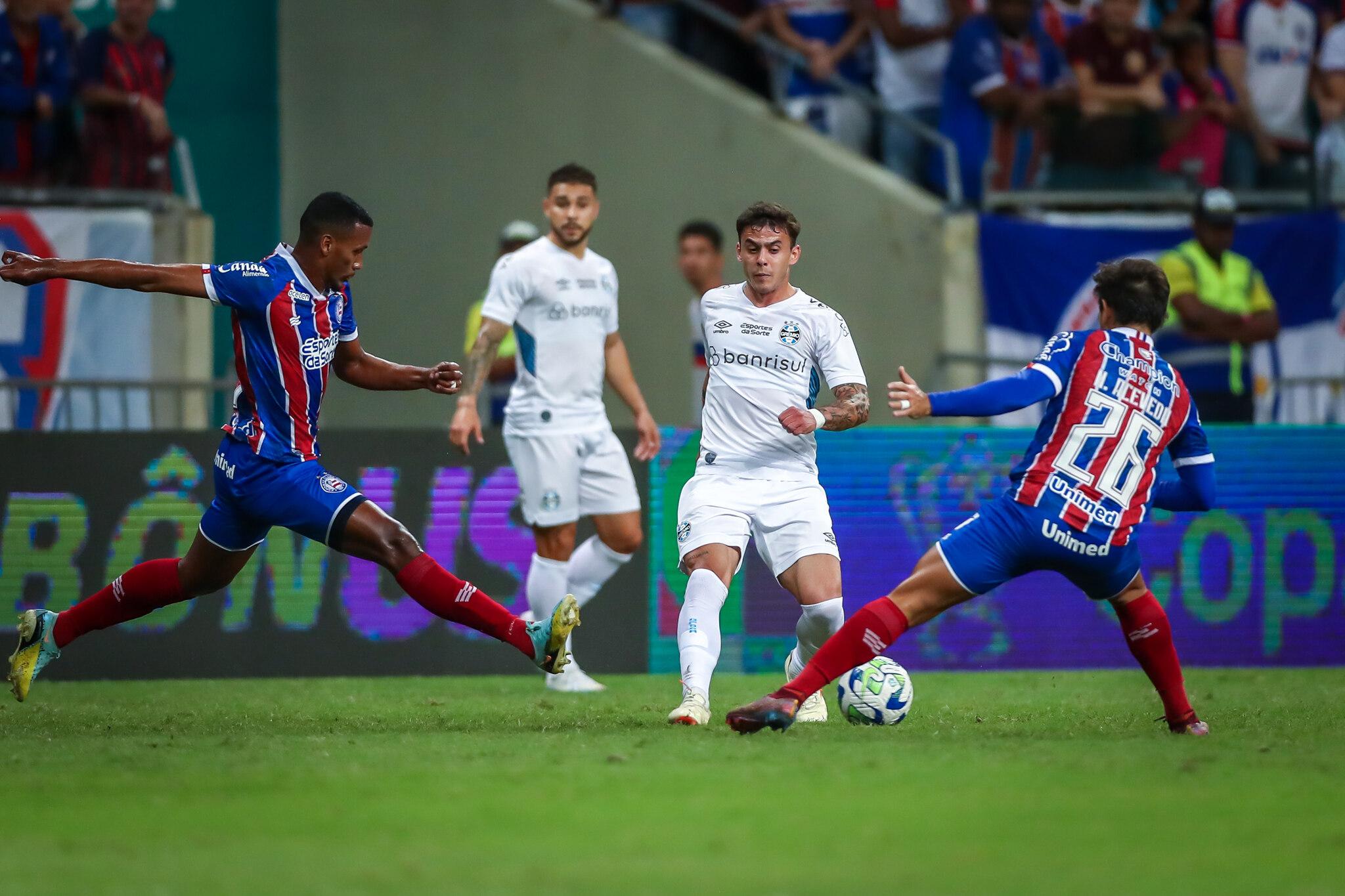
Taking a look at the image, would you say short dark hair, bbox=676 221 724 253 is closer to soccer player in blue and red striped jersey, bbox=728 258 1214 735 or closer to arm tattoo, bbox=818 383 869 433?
arm tattoo, bbox=818 383 869 433

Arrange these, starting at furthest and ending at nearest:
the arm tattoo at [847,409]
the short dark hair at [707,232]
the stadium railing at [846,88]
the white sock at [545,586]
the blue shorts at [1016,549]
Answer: the stadium railing at [846,88], the short dark hair at [707,232], the white sock at [545,586], the arm tattoo at [847,409], the blue shorts at [1016,549]

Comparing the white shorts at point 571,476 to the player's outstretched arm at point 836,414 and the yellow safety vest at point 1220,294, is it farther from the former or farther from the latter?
the yellow safety vest at point 1220,294

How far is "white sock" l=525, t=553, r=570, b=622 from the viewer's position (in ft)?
30.8

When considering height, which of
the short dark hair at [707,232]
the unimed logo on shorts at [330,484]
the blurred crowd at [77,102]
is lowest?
the unimed logo on shorts at [330,484]

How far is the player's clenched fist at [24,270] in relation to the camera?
6906 mm

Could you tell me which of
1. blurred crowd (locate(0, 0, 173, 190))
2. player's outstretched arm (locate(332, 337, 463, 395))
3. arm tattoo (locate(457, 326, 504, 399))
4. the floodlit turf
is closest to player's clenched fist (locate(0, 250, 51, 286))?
player's outstretched arm (locate(332, 337, 463, 395))

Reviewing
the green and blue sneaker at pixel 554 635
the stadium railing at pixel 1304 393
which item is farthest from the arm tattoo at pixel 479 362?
the stadium railing at pixel 1304 393

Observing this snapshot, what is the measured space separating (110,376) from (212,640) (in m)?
3.24

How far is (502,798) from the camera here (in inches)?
213

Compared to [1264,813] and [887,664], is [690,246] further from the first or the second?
[1264,813]

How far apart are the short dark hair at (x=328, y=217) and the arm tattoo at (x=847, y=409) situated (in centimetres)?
206

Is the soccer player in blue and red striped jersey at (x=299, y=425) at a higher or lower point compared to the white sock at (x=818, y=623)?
higher

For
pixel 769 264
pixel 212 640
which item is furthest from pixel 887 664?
pixel 212 640

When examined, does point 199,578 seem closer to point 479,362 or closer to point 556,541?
point 479,362
